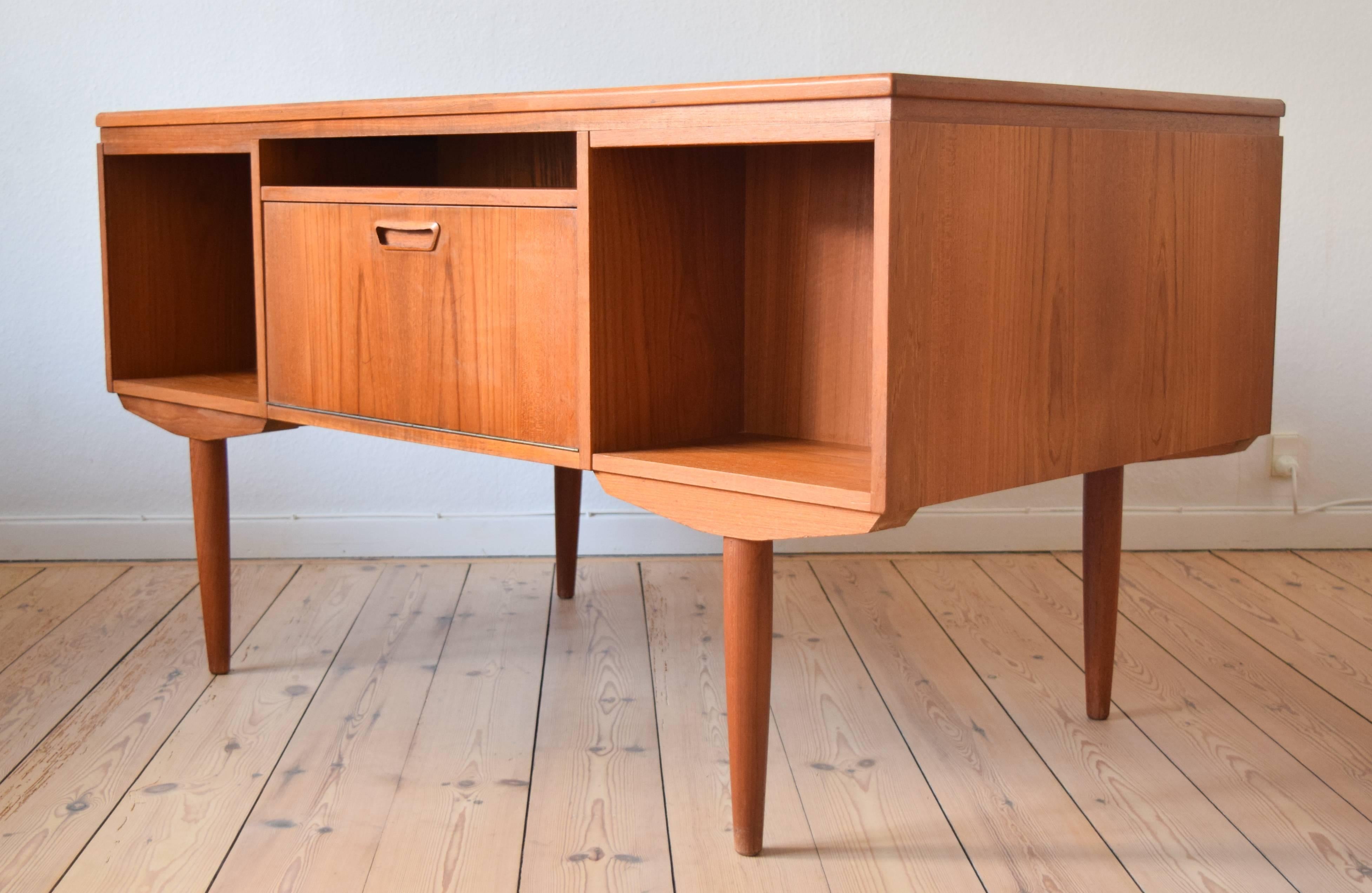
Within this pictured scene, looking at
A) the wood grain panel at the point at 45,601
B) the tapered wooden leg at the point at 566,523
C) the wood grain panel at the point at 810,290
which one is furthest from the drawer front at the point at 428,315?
the wood grain panel at the point at 45,601

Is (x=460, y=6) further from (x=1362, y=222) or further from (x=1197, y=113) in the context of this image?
(x=1362, y=222)

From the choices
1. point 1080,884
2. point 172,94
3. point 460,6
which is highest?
point 460,6

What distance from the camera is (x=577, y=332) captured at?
1179 mm

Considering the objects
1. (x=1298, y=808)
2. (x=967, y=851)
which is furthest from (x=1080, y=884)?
(x=1298, y=808)

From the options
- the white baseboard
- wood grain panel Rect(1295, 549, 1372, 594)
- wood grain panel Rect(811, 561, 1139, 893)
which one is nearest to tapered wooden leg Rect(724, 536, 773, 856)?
wood grain panel Rect(811, 561, 1139, 893)

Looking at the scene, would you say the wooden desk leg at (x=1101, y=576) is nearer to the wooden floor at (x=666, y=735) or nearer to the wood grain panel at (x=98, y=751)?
the wooden floor at (x=666, y=735)

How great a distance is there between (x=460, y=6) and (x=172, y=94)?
1.68ft

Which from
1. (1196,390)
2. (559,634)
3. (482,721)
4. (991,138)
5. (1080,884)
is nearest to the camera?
(991,138)

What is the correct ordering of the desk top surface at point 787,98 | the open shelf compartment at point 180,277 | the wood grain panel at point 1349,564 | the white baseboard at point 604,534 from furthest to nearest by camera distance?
the white baseboard at point 604,534, the wood grain panel at point 1349,564, the open shelf compartment at point 180,277, the desk top surface at point 787,98

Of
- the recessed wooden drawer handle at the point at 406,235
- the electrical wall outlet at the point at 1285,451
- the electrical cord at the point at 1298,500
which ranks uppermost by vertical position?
the recessed wooden drawer handle at the point at 406,235

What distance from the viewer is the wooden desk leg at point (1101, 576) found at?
57.3 inches

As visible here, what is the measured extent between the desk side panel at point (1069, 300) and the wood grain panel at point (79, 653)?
109 centimetres

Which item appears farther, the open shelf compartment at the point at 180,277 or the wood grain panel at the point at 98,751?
the open shelf compartment at the point at 180,277

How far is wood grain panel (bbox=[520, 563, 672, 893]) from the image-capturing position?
119 centimetres
